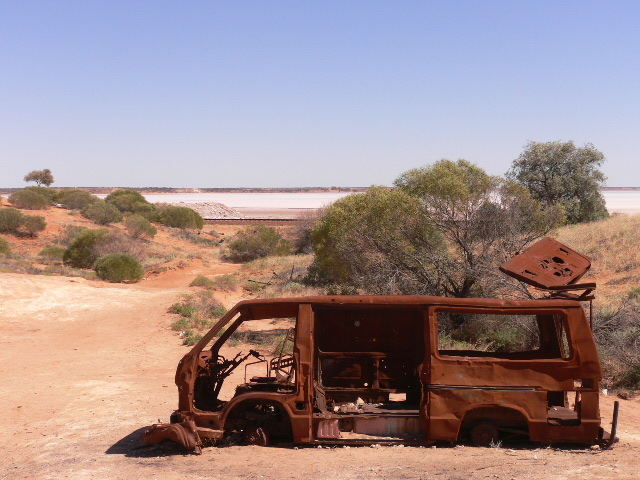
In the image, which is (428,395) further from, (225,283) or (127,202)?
(127,202)

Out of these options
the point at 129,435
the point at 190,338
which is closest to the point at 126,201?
the point at 190,338

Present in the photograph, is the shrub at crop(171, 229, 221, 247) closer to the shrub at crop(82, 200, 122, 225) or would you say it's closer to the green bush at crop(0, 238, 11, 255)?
the shrub at crop(82, 200, 122, 225)

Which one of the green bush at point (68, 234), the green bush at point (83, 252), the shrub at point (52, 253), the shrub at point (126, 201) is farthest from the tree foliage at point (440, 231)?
the shrub at point (126, 201)

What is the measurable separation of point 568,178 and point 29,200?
4034cm

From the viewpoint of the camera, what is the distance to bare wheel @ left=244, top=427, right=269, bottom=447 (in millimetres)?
7273

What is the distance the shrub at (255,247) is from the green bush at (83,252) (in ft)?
29.6

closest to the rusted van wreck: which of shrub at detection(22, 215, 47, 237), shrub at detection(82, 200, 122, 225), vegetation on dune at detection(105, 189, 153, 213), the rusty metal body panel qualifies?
the rusty metal body panel

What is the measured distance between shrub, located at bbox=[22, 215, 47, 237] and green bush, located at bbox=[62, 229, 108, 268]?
9001mm

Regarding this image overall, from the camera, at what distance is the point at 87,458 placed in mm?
7387

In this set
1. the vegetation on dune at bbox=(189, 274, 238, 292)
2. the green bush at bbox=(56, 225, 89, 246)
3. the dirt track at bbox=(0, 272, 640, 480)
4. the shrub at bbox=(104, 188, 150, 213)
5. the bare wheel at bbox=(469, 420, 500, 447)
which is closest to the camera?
the dirt track at bbox=(0, 272, 640, 480)

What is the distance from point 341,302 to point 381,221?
11.4 m

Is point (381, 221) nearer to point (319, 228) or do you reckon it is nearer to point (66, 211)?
point (319, 228)

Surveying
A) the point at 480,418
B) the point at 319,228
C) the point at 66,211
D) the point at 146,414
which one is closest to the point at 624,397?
the point at 480,418

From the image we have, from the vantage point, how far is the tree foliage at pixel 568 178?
4372 cm
